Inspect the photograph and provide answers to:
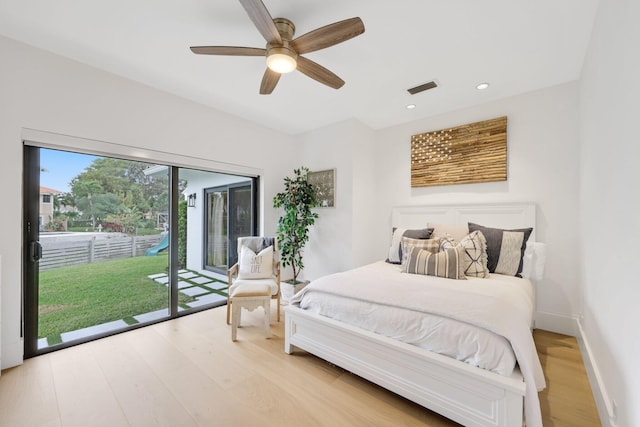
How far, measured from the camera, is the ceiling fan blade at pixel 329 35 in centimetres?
158

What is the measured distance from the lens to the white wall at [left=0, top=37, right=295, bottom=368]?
2066 millimetres

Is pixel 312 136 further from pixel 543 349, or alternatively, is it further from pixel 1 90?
pixel 543 349

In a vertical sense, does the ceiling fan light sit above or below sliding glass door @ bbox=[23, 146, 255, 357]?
above

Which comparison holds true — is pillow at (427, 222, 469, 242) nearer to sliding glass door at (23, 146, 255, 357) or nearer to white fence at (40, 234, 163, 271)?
sliding glass door at (23, 146, 255, 357)

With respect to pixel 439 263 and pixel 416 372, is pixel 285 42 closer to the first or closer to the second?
pixel 439 263

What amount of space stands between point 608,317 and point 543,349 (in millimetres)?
1172

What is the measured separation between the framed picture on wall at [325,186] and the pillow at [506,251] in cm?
200

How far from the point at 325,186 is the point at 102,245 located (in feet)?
9.01

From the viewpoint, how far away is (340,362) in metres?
2.00

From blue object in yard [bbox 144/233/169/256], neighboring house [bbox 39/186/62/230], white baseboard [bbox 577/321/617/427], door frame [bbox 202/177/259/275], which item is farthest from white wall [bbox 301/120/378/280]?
neighboring house [bbox 39/186/62/230]

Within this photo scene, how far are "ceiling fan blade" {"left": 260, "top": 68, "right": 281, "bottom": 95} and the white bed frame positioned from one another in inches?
77.6

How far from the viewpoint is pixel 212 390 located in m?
1.86

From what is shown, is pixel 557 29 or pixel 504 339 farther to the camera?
pixel 557 29

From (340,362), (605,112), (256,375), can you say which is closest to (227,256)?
(256,375)
